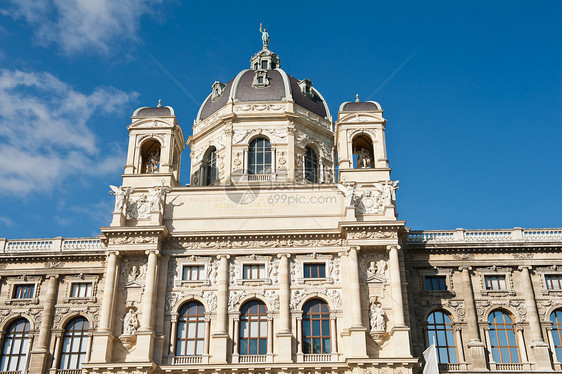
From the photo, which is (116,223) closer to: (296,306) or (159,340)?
(159,340)

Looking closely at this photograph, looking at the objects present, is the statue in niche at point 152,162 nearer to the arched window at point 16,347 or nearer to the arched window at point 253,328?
the arched window at point 253,328

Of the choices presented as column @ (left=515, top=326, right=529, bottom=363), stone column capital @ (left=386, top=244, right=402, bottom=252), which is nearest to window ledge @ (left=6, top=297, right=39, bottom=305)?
stone column capital @ (left=386, top=244, right=402, bottom=252)

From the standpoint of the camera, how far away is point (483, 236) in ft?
128

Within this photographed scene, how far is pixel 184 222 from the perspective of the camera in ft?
122

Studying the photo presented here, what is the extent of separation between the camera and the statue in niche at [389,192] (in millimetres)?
36938

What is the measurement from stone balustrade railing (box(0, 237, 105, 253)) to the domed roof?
13038 mm

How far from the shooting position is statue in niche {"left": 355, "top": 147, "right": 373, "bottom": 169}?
41.2 m

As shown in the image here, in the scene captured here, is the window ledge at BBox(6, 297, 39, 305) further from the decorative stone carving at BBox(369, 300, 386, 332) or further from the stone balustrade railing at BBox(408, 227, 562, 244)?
the stone balustrade railing at BBox(408, 227, 562, 244)

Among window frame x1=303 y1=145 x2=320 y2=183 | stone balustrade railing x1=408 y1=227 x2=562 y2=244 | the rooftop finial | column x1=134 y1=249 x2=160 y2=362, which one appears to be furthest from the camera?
the rooftop finial

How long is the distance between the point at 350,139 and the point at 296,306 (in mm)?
10760

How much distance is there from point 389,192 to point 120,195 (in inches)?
583

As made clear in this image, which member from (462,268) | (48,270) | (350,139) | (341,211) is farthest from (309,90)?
(48,270)

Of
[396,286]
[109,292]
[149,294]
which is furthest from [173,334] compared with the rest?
[396,286]

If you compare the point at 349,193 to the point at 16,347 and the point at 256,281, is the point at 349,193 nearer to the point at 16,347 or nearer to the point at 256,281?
the point at 256,281
